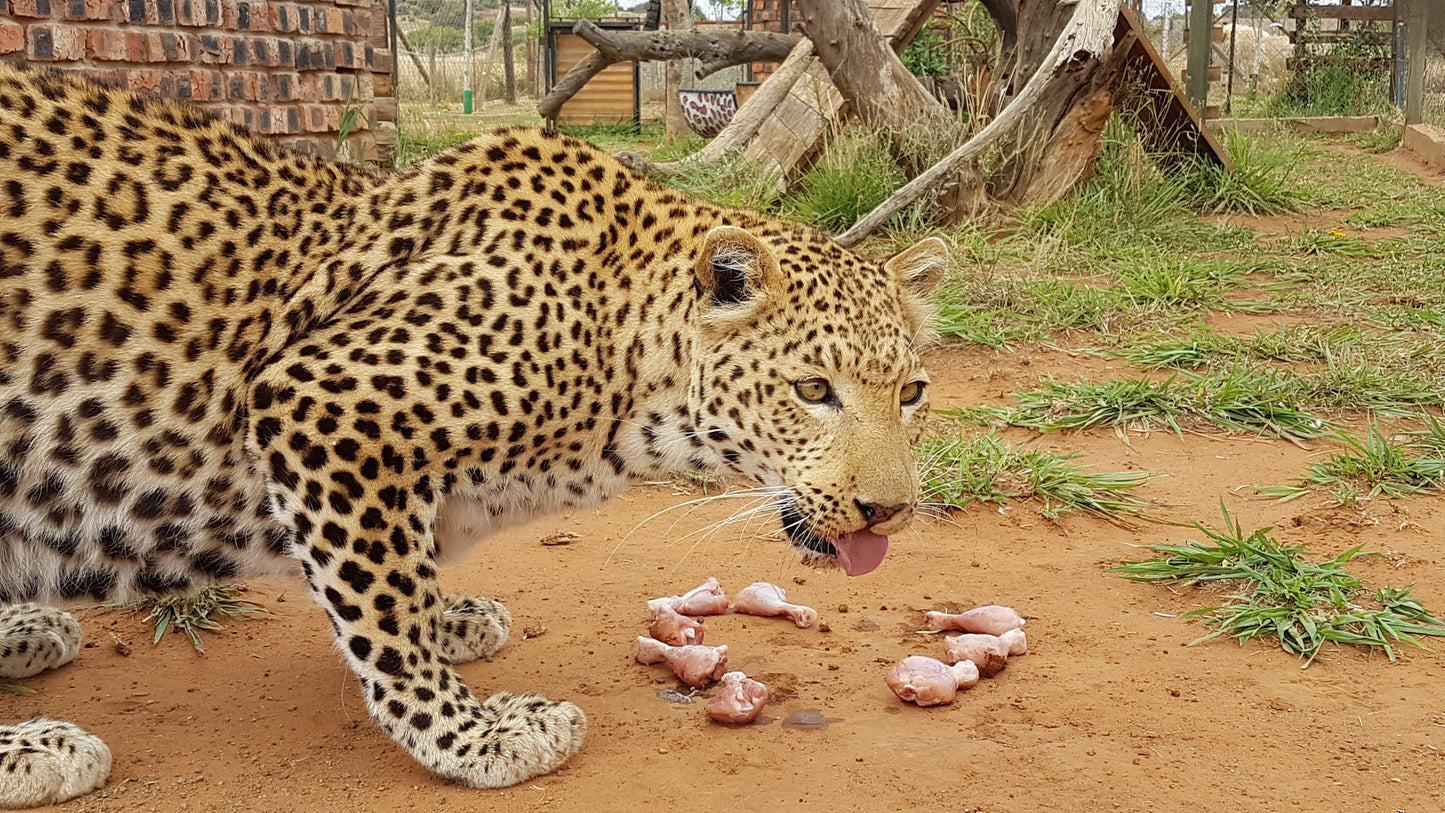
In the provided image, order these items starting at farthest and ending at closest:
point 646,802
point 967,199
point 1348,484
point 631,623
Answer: point 967,199 → point 1348,484 → point 631,623 → point 646,802

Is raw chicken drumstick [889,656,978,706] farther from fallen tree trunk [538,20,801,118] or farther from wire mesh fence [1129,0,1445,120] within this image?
wire mesh fence [1129,0,1445,120]

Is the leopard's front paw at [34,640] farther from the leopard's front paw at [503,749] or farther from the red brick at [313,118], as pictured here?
the red brick at [313,118]

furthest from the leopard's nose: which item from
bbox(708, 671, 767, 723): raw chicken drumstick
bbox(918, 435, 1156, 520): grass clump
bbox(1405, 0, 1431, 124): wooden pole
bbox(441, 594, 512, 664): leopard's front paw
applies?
bbox(1405, 0, 1431, 124): wooden pole

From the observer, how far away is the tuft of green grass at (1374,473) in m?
5.32

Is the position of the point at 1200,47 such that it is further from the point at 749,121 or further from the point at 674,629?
the point at 674,629

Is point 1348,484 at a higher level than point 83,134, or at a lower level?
lower

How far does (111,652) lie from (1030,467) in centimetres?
353

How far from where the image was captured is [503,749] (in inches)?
135

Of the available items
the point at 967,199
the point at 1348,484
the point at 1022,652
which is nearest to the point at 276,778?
the point at 1022,652

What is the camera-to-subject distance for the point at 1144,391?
648cm

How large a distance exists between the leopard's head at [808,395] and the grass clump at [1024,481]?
1.69 metres

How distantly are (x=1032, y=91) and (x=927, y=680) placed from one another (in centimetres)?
634

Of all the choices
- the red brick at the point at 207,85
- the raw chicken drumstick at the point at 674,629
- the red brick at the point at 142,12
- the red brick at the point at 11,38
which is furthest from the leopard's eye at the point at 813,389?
the red brick at the point at 207,85

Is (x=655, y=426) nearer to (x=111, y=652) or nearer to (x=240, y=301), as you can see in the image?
(x=240, y=301)
